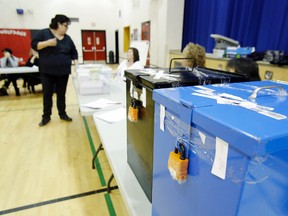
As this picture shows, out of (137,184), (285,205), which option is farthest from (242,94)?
(137,184)

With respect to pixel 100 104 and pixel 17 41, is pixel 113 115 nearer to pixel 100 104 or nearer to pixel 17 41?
pixel 100 104

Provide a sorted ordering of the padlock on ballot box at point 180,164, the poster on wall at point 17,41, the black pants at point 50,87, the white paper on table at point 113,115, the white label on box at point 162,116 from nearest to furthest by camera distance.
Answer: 1. the padlock on ballot box at point 180,164
2. the white label on box at point 162,116
3. the white paper on table at point 113,115
4. the black pants at point 50,87
5. the poster on wall at point 17,41

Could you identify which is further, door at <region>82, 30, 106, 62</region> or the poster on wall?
door at <region>82, 30, 106, 62</region>

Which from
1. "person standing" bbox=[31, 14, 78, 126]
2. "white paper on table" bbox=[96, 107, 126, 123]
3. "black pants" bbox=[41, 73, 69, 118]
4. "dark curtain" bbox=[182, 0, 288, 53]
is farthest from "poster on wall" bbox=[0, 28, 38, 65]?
"white paper on table" bbox=[96, 107, 126, 123]

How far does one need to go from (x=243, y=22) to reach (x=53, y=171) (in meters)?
3.12

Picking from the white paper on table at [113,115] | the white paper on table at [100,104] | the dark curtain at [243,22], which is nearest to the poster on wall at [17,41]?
the dark curtain at [243,22]

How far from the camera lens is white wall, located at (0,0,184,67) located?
4.56 metres

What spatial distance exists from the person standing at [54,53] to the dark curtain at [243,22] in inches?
93.7

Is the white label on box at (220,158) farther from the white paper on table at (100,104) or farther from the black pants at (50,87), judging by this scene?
the black pants at (50,87)

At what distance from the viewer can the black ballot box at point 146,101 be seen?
78 cm

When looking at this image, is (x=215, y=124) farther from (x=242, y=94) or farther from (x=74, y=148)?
(x=74, y=148)

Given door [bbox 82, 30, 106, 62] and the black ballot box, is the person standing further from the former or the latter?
door [bbox 82, 30, 106, 62]

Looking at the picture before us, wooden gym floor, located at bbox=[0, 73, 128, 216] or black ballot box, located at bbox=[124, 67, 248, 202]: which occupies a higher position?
black ballot box, located at bbox=[124, 67, 248, 202]

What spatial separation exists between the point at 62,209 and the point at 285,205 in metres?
1.55
